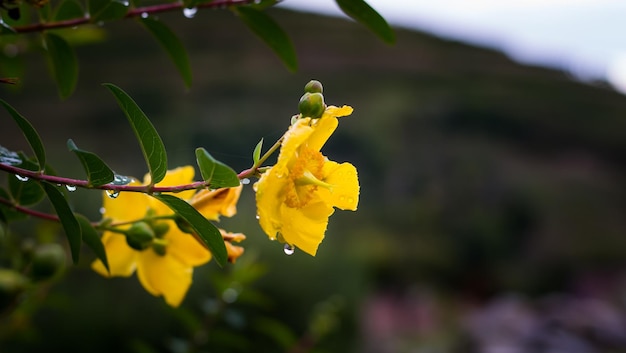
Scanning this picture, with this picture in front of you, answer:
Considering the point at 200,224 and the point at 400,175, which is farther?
the point at 400,175

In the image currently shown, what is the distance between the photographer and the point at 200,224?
440 millimetres

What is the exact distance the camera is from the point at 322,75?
6.87 meters

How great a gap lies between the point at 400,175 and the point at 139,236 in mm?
5792

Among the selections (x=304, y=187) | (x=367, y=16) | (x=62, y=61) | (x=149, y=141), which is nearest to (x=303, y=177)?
(x=304, y=187)

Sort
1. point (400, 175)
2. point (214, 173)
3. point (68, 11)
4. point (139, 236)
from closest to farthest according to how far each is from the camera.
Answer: point (214, 173)
point (139, 236)
point (68, 11)
point (400, 175)

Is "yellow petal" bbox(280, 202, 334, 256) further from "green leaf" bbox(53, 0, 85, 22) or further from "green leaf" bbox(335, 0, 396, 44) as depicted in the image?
"green leaf" bbox(53, 0, 85, 22)

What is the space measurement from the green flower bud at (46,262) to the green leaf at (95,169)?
0.85ft

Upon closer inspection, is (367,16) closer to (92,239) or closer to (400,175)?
(92,239)

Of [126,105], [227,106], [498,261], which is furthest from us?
[498,261]

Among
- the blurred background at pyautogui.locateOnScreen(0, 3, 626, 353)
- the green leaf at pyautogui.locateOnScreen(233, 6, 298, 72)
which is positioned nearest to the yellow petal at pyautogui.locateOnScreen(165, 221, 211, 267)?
the green leaf at pyautogui.locateOnScreen(233, 6, 298, 72)

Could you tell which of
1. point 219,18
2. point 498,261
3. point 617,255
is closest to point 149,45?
point 219,18

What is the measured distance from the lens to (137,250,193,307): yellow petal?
1.83ft

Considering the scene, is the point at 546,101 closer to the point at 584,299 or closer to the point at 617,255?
the point at 617,255

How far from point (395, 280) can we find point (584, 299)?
1867 millimetres
